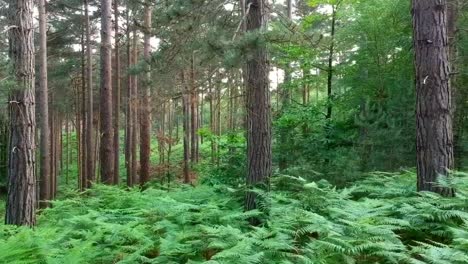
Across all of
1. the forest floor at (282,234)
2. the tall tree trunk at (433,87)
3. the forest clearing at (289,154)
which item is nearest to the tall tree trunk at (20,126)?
the forest clearing at (289,154)

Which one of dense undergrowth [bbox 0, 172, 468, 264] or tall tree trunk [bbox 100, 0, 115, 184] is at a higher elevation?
tall tree trunk [bbox 100, 0, 115, 184]

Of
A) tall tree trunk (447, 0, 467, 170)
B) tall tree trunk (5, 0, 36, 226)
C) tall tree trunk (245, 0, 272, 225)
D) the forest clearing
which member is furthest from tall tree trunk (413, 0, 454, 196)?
tall tree trunk (5, 0, 36, 226)

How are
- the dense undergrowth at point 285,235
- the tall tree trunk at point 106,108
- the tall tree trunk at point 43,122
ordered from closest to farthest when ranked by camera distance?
the dense undergrowth at point 285,235
the tall tree trunk at point 106,108
the tall tree trunk at point 43,122

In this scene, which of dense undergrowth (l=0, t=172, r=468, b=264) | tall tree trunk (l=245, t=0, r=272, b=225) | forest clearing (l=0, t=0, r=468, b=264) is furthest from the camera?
tall tree trunk (l=245, t=0, r=272, b=225)

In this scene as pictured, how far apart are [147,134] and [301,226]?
10.0 meters

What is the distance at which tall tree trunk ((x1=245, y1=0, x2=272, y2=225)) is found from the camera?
6289mm

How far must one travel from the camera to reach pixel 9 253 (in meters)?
3.78

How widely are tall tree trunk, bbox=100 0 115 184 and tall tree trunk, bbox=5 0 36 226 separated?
5.48 metres

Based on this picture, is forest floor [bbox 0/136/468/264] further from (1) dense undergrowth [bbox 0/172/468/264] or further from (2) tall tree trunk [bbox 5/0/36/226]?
(2) tall tree trunk [bbox 5/0/36/226]

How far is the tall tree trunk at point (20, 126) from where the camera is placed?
6.32 metres

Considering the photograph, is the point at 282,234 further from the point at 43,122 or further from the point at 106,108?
the point at 43,122

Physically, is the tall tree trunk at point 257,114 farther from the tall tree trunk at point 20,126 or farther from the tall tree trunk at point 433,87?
the tall tree trunk at point 20,126

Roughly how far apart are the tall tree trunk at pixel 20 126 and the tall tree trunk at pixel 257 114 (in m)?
3.41

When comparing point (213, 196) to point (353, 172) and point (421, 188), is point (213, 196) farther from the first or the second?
point (421, 188)
